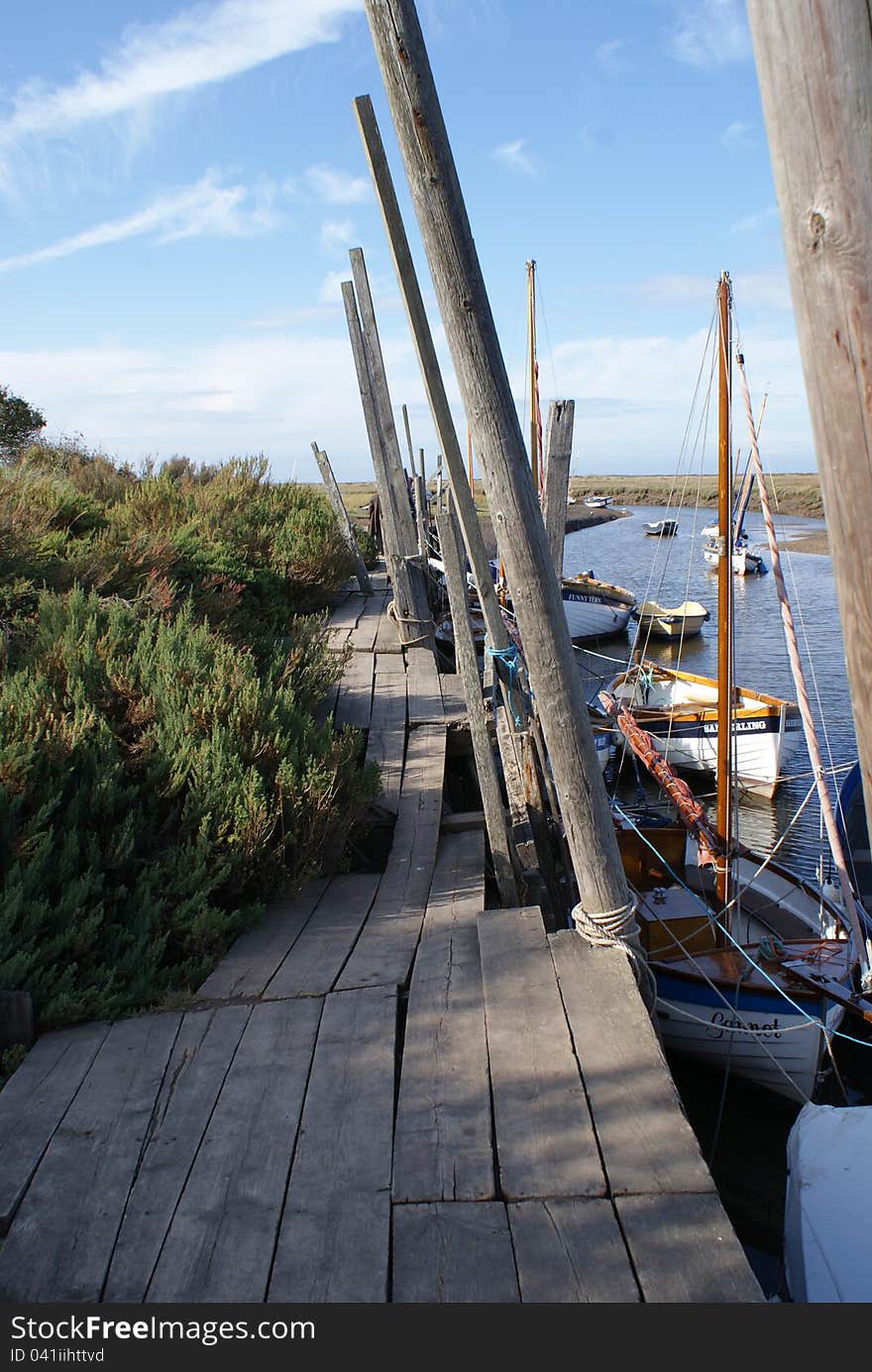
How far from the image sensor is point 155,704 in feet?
16.5

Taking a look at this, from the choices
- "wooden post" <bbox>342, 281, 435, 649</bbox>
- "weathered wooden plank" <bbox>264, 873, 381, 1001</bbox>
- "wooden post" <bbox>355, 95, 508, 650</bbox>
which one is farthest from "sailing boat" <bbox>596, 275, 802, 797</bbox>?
"weathered wooden plank" <bbox>264, 873, 381, 1001</bbox>

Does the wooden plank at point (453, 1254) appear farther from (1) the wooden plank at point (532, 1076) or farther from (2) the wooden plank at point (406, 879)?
(2) the wooden plank at point (406, 879)

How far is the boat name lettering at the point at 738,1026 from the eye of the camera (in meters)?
6.81

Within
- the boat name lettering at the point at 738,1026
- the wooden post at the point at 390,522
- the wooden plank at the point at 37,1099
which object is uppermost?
the wooden post at the point at 390,522

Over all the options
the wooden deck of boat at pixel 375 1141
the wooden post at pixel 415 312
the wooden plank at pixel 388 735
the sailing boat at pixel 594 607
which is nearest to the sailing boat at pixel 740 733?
the wooden plank at pixel 388 735

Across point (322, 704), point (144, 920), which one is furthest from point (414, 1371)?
point (322, 704)

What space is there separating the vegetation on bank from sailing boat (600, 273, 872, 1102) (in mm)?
3206

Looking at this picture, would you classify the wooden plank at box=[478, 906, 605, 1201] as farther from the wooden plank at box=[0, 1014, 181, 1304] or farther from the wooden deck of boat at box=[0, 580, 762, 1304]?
the wooden plank at box=[0, 1014, 181, 1304]

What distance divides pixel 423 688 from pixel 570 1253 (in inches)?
235

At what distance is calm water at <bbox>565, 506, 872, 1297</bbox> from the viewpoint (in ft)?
21.0

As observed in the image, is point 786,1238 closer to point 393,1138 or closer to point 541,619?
point 393,1138

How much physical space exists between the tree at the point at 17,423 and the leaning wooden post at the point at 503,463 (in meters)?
16.0

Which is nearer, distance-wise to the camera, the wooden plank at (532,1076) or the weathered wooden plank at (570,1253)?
the weathered wooden plank at (570,1253)

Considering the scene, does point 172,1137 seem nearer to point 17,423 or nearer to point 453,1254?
point 453,1254
